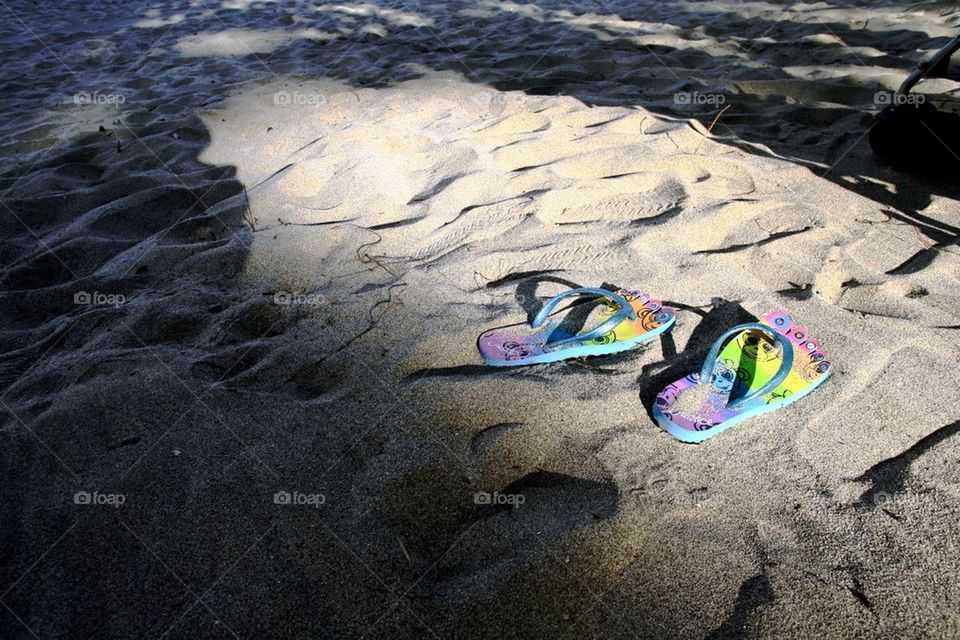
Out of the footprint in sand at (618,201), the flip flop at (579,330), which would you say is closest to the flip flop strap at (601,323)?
the flip flop at (579,330)

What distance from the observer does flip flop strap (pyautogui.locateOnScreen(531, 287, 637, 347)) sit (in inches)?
73.3

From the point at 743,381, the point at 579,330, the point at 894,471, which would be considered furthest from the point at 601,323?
the point at 894,471

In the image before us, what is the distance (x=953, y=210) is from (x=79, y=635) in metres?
3.31

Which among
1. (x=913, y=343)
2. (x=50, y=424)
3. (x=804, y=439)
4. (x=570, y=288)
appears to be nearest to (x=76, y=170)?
→ (x=50, y=424)

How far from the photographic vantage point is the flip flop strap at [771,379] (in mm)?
1634

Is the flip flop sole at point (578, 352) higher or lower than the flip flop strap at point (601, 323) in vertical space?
lower

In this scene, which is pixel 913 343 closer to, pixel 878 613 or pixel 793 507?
pixel 793 507

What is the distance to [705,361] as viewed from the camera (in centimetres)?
177

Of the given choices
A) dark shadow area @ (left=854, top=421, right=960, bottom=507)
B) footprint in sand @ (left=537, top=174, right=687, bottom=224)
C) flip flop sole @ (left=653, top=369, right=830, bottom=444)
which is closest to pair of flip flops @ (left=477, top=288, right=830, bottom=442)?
flip flop sole @ (left=653, top=369, right=830, bottom=444)

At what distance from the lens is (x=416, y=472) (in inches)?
59.7

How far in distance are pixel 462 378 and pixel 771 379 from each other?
0.89 meters

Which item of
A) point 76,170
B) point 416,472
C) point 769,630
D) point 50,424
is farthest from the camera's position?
point 76,170

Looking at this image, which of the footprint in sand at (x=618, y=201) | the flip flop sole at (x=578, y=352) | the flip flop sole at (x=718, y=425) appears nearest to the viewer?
the flip flop sole at (x=718, y=425)

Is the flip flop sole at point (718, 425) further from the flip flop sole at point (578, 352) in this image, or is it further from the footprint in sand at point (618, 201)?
the footprint in sand at point (618, 201)
